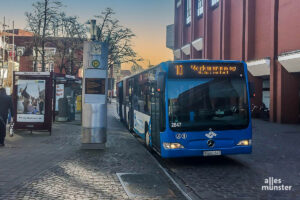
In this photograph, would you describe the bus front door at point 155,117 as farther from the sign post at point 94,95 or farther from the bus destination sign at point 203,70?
the sign post at point 94,95

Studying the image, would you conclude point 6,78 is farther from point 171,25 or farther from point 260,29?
point 260,29

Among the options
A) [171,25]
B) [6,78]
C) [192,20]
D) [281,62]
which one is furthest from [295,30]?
[6,78]

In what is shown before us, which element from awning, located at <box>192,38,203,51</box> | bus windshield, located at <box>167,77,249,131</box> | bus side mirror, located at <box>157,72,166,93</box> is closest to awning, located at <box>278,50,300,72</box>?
bus windshield, located at <box>167,77,249,131</box>

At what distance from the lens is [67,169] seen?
8.35 m

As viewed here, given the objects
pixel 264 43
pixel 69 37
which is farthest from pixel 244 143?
pixel 69 37

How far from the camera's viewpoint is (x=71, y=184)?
6941 millimetres

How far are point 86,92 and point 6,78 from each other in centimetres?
4971

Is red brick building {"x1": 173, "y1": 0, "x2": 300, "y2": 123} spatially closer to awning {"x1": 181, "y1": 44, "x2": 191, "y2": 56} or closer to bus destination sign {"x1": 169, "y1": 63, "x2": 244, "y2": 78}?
awning {"x1": 181, "y1": 44, "x2": 191, "y2": 56}

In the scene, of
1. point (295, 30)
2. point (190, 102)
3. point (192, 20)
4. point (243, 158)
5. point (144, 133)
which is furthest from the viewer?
point (192, 20)

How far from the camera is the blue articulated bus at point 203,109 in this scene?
910 cm

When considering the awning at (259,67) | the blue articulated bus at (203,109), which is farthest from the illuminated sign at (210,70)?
the awning at (259,67)

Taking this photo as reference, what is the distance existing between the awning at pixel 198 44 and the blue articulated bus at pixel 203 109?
1239 inches

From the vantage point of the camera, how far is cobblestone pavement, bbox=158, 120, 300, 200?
21.9 feet

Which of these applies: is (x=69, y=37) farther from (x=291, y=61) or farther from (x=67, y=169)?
(x=67, y=169)
